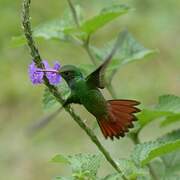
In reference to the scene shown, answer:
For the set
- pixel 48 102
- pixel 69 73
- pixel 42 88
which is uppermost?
pixel 42 88

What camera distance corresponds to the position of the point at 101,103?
5.41ft

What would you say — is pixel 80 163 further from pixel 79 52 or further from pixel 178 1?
pixel 178 1

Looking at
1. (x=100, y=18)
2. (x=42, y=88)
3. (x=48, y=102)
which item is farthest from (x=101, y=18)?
(x=42, y=88)

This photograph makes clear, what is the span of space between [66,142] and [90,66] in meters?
2.46

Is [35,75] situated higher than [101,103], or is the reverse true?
[35,75]

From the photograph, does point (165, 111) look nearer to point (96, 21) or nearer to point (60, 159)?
point (60, 159)

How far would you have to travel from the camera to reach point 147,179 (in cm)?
182

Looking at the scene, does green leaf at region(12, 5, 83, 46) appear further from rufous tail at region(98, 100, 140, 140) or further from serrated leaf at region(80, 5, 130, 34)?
rufous tail at region(98, 100, 140, 140)

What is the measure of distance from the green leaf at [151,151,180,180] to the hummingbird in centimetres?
40

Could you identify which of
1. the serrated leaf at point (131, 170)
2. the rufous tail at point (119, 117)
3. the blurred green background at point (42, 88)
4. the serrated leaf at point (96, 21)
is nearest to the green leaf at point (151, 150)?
the serrated leaf at point (131, 170)

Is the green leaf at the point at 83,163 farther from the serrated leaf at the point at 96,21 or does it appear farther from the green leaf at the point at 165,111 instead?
the serrated leaf at the point at 96,21

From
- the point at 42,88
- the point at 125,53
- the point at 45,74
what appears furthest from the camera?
the point at 42,88

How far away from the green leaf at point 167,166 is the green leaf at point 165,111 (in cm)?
13

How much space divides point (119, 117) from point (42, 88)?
140 inches
